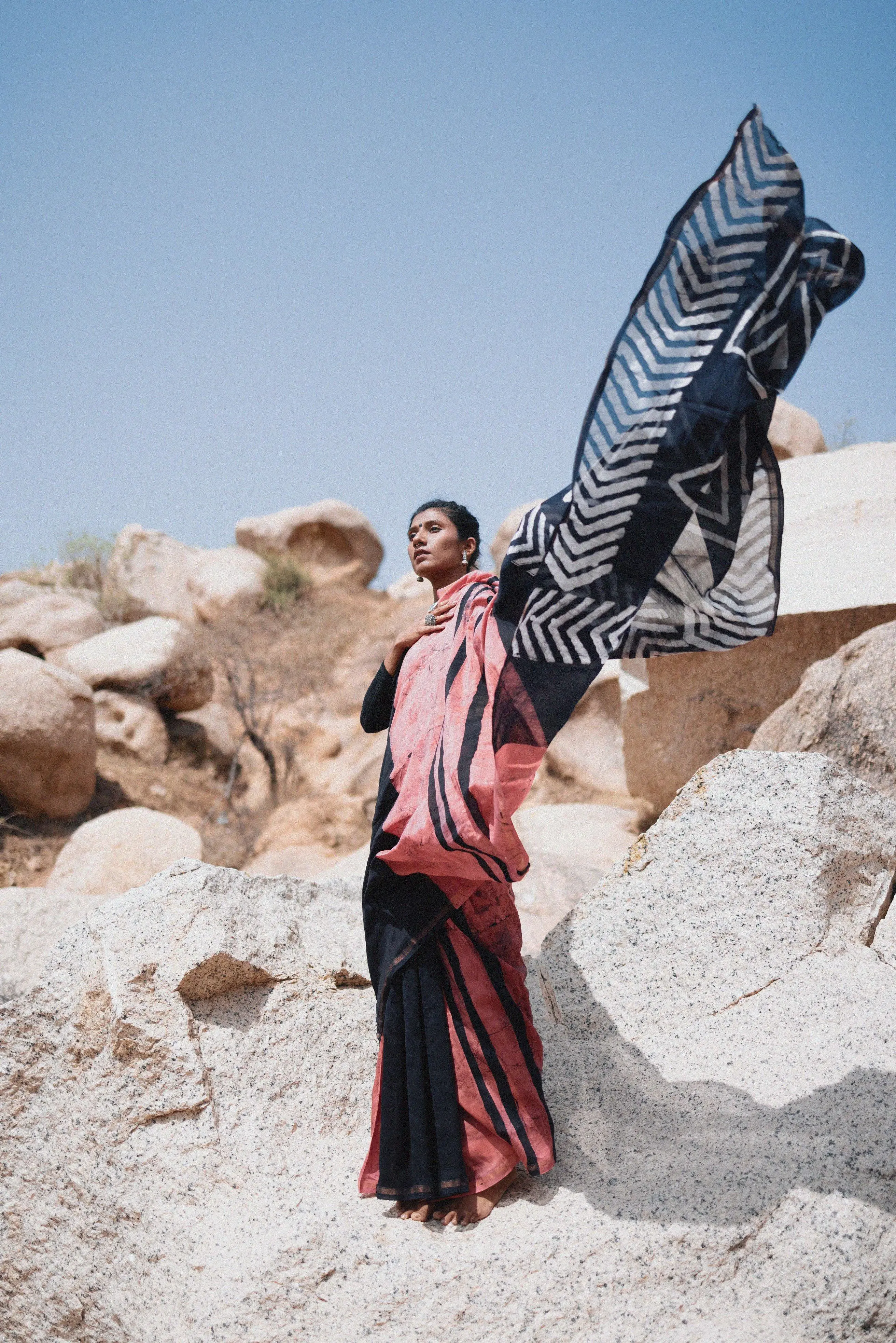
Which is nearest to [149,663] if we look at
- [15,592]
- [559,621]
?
[15,592]

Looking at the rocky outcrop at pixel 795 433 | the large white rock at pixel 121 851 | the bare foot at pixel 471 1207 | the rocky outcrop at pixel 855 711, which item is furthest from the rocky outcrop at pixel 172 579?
the bare foot at pixel 471 1207

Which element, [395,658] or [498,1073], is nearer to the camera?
[498,1073]

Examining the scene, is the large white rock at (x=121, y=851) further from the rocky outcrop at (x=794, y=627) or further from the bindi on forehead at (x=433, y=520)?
the bindi on forehead at (x=433, y=520)

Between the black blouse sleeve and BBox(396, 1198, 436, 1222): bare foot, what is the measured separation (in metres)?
1.23

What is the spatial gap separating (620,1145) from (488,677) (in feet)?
4.13

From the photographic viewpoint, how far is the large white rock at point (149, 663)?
1090 cm

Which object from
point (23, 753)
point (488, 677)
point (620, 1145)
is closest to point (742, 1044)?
point (620, 1145)

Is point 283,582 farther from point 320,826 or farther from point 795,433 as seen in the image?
point 795,433

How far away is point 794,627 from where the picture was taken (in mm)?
4914

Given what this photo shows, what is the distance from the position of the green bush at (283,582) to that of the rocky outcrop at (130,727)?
5.50 metres

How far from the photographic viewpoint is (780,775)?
2967mm

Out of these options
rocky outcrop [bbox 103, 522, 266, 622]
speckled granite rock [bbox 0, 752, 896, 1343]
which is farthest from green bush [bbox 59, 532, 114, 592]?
speckled granite rock [bbox 0, 752, 896, 1343]

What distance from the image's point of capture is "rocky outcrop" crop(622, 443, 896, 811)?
187 inches

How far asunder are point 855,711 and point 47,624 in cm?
1060
